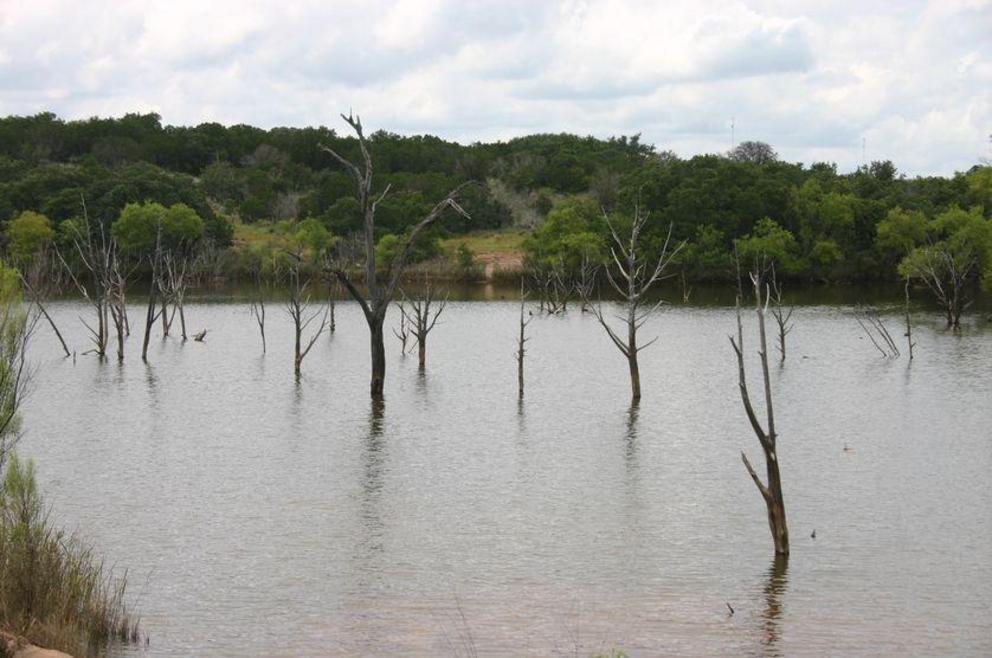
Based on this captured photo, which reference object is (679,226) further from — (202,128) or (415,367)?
(202,128)

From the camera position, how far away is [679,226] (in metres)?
88.4

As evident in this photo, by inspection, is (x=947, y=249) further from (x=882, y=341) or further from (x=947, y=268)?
(x=882, y=341)

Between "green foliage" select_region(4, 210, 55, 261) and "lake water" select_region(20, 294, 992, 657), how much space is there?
43.0 m

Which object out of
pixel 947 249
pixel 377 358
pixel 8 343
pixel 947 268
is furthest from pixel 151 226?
pixel 8 343

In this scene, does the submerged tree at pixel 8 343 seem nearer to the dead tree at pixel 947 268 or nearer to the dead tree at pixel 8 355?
the dead tree at pixel 8 355

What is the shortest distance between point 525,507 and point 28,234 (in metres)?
70.4

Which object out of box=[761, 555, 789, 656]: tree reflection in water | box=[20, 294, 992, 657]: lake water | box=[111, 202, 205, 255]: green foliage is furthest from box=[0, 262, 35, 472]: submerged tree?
box=[111, 202, 205, 255]: green foliage

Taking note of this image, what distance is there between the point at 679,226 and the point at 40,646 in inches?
3043

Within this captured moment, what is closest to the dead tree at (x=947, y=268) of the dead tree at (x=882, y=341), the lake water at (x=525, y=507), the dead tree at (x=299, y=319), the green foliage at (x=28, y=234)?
the dead tree at (x=882, y=341)

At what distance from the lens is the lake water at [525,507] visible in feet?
56.7

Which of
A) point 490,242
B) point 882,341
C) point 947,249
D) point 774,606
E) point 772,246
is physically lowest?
point 774,606

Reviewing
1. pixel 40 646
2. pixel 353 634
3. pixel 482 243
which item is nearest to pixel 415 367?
pixel 353 634

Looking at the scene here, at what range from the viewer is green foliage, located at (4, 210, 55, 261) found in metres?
85.0

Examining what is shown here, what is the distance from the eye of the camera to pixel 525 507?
24.1 meters
